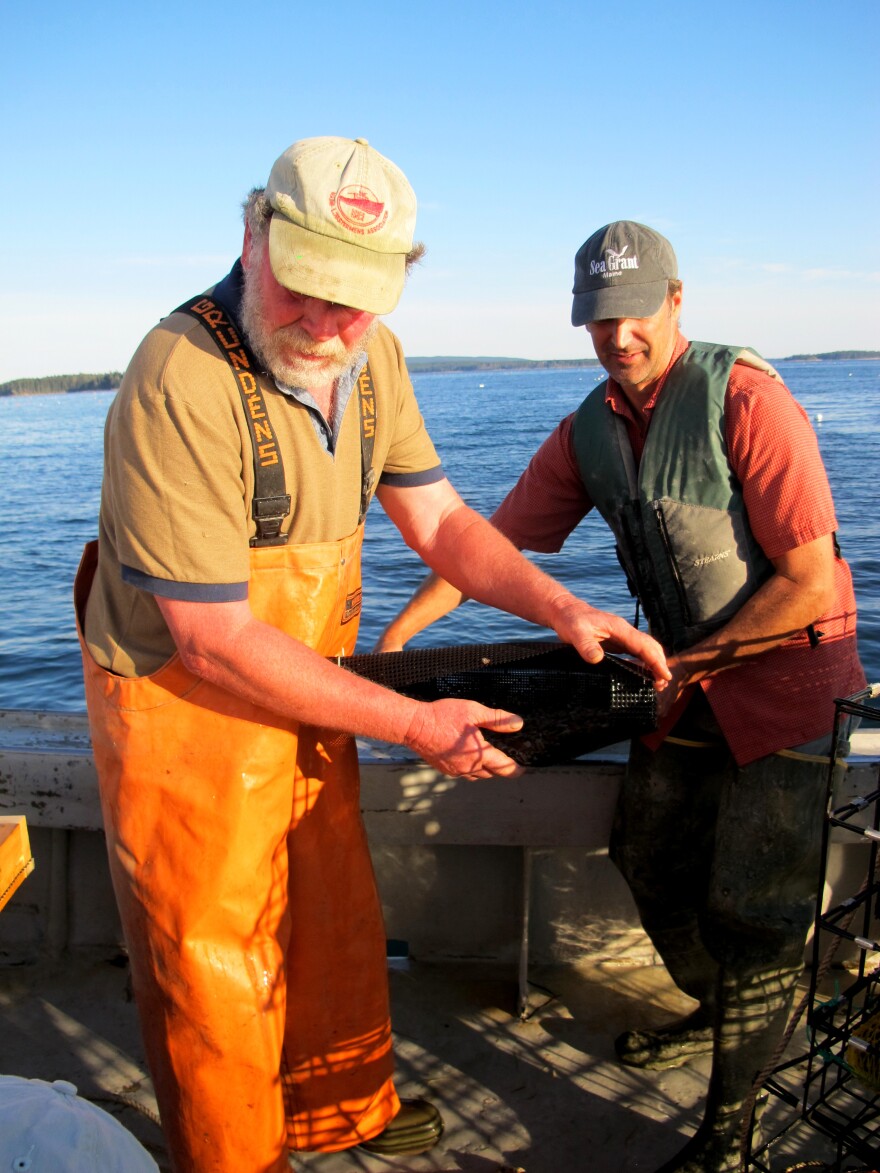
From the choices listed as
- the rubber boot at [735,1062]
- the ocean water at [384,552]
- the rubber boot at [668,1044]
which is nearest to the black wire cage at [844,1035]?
the rubber boot at [735,1062]

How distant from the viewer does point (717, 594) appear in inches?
120

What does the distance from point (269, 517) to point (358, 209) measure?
73 centimetres

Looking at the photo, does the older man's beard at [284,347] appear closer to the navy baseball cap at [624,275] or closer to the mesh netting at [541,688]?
the mesh netting at [541,688]

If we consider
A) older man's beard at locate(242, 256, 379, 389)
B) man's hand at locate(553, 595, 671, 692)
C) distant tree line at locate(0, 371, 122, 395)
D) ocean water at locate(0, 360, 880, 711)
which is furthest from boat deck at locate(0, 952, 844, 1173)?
distant tree line at locate(0, 371, 122, 395)

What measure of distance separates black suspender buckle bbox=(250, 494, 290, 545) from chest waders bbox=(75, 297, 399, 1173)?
31mm

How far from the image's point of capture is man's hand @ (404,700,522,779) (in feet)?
8.41

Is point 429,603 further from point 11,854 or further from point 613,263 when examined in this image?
point 11,854

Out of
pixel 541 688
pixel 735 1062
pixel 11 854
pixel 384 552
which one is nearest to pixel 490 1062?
pixel 735 1062

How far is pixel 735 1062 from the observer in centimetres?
295

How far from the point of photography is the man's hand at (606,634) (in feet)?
9.27

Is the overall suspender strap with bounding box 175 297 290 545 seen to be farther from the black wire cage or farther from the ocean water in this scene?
the ocean water

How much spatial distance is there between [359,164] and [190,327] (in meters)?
0.54

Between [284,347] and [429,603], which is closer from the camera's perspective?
[284,347]

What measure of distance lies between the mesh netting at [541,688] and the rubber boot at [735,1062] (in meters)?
0.80
